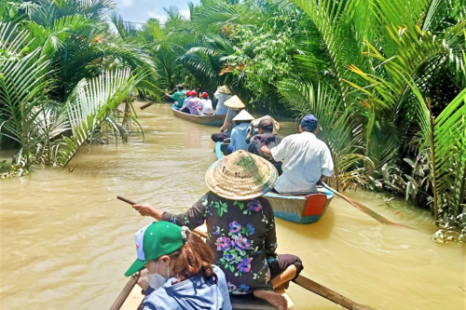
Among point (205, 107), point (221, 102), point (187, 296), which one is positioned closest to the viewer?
point (187, 296)

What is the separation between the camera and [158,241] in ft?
6.31

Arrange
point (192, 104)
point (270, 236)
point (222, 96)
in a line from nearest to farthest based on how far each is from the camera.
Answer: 1. point (270, 236)
2. point (222, 96)
3. point (192, 104)

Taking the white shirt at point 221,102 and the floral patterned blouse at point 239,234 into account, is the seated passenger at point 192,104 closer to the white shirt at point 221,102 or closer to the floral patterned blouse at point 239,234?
the white shirt at point 221,102

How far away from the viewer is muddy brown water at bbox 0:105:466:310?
156 inches

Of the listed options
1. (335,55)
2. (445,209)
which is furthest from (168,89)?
(445,209)

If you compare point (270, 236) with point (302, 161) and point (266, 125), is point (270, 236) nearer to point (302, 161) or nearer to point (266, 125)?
point (302, 161)

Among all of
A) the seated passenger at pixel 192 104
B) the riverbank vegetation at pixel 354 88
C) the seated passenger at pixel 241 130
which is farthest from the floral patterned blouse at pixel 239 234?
the seated passenger at pixel 192 104

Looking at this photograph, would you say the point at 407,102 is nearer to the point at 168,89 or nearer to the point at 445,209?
the point at 445,209

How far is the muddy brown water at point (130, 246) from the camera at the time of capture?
396cm

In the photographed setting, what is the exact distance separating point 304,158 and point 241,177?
2.49 meters

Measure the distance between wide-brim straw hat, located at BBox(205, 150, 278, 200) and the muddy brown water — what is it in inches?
64.7

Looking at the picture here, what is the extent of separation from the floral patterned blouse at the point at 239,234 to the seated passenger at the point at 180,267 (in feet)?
2.22


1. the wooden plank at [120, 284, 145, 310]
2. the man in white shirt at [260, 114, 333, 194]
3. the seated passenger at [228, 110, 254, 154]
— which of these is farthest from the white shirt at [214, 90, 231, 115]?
the wooden plank at [120, 284, 145, 310]

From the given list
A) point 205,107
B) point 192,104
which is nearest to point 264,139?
point 205,107
